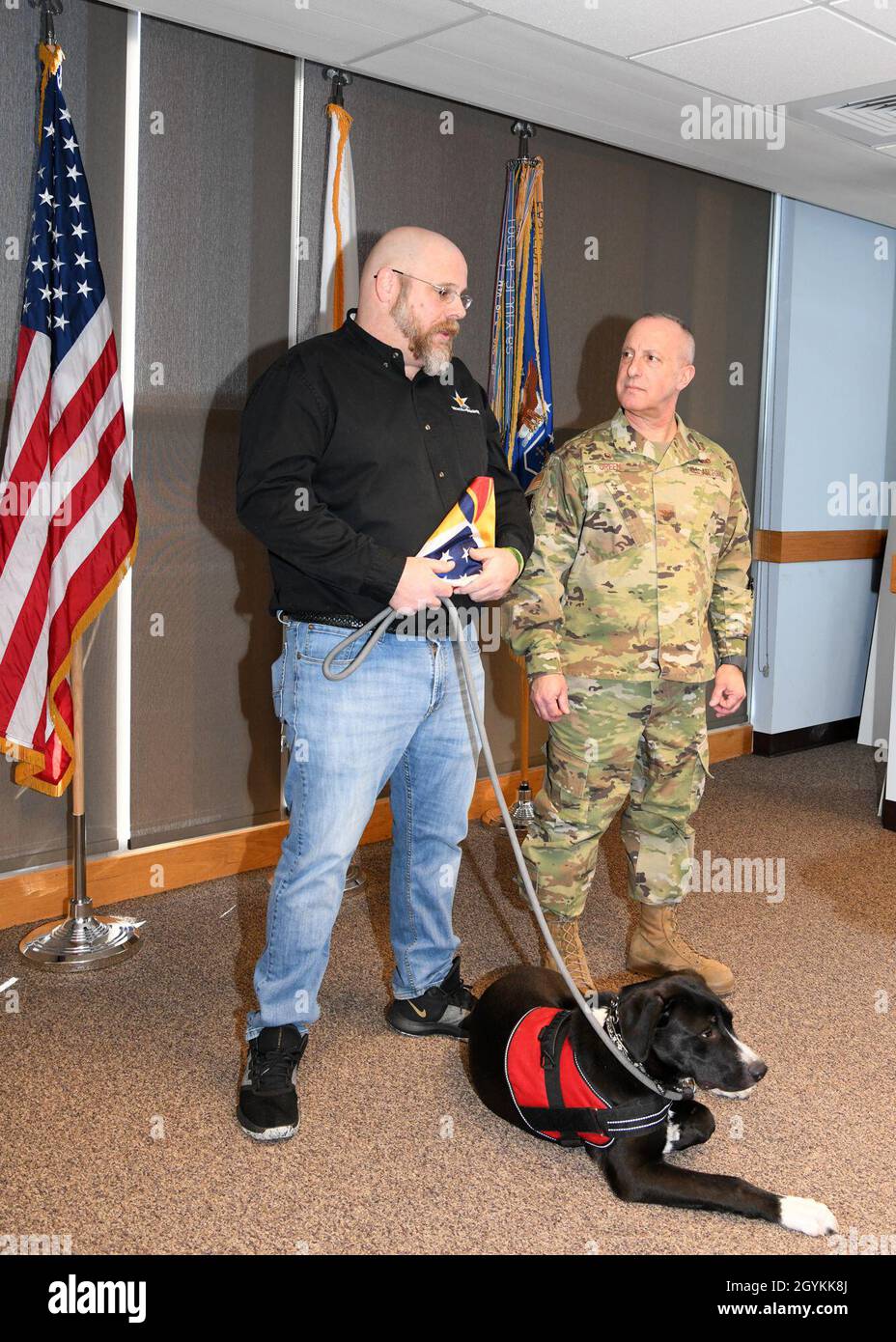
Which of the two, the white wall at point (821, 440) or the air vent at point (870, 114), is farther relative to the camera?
the white wall at point (821, 440)

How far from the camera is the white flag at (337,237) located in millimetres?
3734

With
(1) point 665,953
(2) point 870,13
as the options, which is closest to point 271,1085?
(1) point 665,953

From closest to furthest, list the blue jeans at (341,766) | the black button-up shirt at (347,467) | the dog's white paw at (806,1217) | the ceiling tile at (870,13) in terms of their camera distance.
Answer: the dog's white paw at (806,1217), the black button-up shirt at (347,467), the blue jeans at (341,766), the ceiling tile at (870,13)

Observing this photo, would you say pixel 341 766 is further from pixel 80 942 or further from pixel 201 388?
pixel 201 388

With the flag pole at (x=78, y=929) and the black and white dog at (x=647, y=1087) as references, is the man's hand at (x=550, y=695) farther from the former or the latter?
the flag pole at (x=78, y=929)

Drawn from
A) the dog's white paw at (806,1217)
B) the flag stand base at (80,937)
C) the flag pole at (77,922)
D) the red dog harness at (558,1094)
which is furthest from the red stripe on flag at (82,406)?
the dog's white paw at (806,1217)

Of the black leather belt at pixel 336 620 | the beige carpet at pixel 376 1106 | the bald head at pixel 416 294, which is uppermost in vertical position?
Result: the bald head at pixel 416 294

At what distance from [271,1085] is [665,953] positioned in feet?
3.75

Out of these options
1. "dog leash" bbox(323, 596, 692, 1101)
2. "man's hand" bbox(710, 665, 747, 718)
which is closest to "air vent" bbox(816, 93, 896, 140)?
"man's hand" bbox(710, 665, 747, 718)

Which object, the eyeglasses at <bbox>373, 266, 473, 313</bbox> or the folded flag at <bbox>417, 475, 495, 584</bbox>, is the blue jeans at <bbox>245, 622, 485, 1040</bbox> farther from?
the eyeglasses at <bbox>373, 266, 473, 313</bbox>

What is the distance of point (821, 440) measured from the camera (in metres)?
5.73

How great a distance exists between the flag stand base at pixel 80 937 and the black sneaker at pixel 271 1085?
0.87 metres

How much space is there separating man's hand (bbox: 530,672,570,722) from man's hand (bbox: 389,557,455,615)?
0.58m

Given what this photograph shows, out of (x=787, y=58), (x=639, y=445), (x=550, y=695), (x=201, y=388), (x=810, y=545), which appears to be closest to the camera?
(x=550, y=695)
